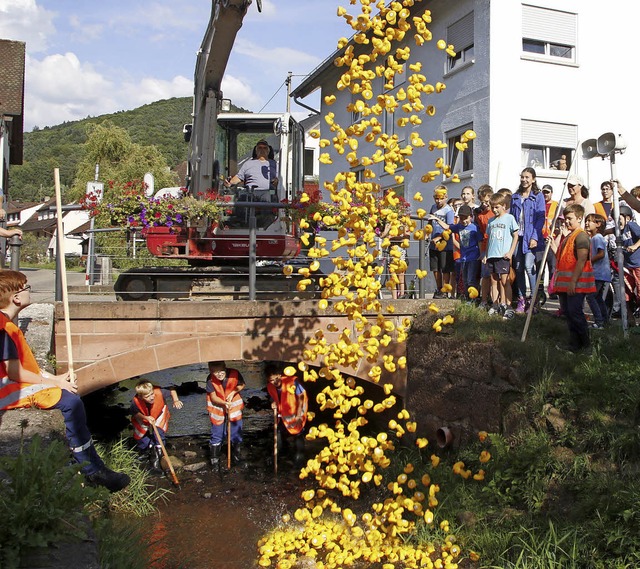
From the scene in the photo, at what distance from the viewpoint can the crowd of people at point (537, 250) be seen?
7230 millimetres

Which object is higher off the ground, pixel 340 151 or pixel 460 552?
pixel 340 151

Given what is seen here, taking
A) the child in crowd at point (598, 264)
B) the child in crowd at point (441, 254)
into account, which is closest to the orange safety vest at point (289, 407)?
the child in crowd at point (441, 254)

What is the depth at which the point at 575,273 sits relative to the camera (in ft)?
23.1

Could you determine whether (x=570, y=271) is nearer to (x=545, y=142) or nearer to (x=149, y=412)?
(x=149, y=412)

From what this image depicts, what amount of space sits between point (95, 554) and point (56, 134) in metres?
124

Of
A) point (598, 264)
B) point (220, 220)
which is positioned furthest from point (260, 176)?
point (598, 264)

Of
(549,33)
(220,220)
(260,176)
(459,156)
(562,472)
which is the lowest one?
(562,472)

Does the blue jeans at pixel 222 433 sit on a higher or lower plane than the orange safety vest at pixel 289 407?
lower

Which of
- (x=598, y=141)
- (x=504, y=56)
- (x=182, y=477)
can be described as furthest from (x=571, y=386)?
(x=504, y=56)

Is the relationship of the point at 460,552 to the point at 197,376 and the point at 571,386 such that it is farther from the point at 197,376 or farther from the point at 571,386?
the point at 197,376

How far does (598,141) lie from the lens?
25.2 ft

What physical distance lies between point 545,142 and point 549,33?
2.51 metres

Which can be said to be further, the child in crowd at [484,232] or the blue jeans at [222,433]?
the blue jeans at [222,433]

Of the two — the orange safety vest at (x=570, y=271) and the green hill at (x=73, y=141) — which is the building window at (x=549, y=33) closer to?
the orange safety vest at (x=570, y=271)
